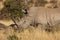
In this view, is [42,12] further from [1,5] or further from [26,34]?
[1,5]

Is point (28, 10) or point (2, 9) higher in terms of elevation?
point (28, 10)

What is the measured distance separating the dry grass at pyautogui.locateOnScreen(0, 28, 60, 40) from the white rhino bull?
3.53ft

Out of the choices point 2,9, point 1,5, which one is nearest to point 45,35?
point 2,9

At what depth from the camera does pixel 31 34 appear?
1000 cm

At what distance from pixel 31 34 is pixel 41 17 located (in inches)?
90.6

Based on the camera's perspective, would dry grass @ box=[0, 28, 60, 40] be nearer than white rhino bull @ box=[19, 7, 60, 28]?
Yes

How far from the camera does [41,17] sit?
1216 centimetres

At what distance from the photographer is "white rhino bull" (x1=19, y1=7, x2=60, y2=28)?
39.2 feet

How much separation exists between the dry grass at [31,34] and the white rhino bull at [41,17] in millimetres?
1077

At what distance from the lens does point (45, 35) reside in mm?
9969

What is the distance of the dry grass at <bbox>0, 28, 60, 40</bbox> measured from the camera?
9.70m

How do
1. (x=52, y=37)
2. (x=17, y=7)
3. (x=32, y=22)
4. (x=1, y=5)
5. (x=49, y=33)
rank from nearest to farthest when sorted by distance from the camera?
(x=52, y=37) → (x=49, y=33) → (x=32, y=22) → (x=17, y=7) → (x=1, y=5)

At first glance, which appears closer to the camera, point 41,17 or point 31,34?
point 31,34

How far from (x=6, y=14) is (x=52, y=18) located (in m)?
4.22
